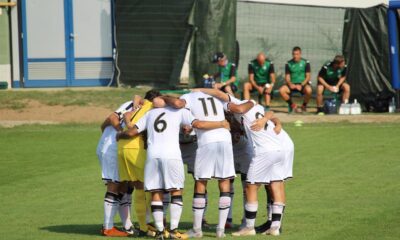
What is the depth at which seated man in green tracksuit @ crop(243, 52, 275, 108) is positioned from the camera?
2615 centimetres

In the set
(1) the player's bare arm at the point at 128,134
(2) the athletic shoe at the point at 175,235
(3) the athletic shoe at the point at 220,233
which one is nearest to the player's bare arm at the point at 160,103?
(1) the player's bare arm at the point at 128,134

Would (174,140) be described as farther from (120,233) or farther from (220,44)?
(220,44)

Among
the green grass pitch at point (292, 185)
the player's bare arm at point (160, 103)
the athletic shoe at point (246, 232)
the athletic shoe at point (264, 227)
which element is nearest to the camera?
the player's bare arm at point (160, 103)

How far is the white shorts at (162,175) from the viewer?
12.1m

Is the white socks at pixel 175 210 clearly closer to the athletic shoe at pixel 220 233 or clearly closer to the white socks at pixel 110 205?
the athletic shoe at pixel 220 233

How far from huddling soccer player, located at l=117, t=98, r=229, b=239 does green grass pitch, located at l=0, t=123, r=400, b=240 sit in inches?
33.5

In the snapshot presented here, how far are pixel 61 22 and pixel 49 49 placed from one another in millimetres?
928

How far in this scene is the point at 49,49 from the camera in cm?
3191

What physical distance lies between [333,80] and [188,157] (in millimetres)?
13676

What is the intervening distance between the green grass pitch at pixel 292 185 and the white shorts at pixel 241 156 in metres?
0.93

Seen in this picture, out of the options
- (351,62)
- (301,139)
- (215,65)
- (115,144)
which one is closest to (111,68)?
(215,65)

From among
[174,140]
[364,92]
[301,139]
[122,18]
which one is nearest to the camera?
[174,140]

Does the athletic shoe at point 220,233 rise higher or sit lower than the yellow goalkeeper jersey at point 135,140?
lower

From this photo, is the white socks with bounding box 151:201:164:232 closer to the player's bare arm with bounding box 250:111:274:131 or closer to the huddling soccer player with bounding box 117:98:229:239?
the huddling soccer player with bounding box 117:98:229:239
